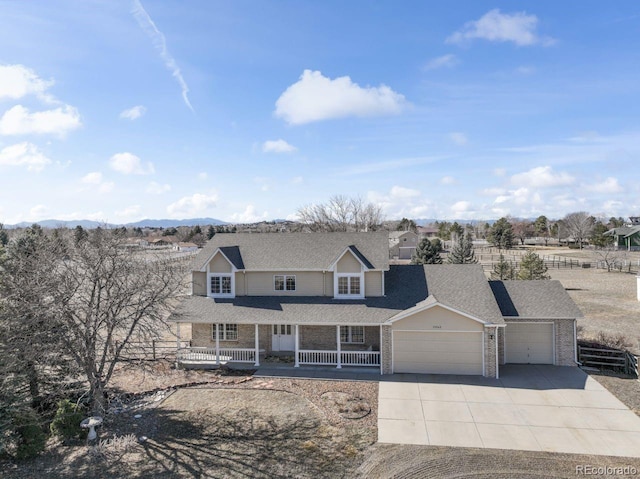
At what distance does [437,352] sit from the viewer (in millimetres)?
19828

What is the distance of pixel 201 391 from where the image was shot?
18.2 metres

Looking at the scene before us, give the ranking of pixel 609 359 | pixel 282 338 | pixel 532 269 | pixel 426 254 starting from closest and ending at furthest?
1. pixel 609 359
2. pixel 282 338
3. pixel 532 269
4. pixel 426 254

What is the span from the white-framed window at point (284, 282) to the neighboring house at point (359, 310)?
58mm

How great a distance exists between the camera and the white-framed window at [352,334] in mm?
22250

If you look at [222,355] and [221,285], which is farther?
[221,285]

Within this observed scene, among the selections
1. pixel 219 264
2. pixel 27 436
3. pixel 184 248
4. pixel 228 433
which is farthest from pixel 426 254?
pixel 184 248

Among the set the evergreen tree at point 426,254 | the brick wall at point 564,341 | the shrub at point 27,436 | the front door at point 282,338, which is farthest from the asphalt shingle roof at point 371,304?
the evergreen tree at point 426,254

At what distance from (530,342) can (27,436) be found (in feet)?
70.9

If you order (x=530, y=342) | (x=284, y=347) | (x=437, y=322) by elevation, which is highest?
(x=437, y=322)

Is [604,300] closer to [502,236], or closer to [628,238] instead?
[502,236]

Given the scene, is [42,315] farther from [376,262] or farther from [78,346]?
[376,262]

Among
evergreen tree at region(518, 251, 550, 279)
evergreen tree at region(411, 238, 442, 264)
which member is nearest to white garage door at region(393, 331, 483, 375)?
evergreen tree at region(518, 251, 550, 279)

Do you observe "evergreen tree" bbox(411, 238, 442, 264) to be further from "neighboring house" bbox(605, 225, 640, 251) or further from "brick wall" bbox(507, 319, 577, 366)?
"neighboring house" bbox(605, 225, 640, 251)

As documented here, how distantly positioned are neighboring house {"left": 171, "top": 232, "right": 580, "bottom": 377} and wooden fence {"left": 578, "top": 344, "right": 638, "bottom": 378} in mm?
1196
